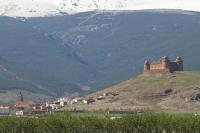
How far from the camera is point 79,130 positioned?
643 feet

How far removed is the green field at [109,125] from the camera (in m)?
193

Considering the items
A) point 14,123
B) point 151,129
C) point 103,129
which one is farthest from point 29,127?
point 151,129

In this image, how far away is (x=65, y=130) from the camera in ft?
644

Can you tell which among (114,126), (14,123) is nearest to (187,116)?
(114,126)

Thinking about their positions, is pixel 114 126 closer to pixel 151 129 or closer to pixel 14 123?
pixel 151 129

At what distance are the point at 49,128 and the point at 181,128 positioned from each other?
33596mm

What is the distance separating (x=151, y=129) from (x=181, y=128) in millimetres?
7486

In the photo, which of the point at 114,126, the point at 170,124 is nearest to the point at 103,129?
the point at 114,126

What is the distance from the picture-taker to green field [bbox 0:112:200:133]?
633 feet

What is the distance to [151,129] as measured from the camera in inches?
7603

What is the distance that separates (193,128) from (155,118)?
9.96 meters

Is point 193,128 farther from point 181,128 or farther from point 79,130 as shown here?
point 79,130

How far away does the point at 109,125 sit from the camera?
197125mm

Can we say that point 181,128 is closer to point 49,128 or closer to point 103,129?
point 103,129
